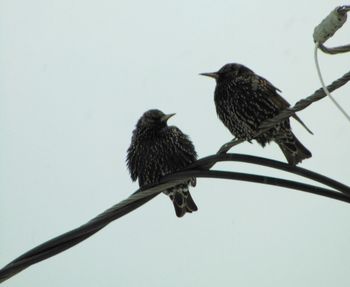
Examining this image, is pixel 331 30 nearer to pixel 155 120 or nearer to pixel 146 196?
pixel 146 196

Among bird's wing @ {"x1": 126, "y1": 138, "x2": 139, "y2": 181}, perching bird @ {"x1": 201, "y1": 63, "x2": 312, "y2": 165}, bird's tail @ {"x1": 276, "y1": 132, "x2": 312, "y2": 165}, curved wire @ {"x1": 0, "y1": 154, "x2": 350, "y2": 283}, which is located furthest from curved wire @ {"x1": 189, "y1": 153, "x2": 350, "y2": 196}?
bird's wing @ {"x1": 126, "y1": 138, "x2": 139, "y2": 181}

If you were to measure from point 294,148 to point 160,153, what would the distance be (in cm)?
73

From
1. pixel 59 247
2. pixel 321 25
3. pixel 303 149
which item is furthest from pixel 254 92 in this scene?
pixel 59 247

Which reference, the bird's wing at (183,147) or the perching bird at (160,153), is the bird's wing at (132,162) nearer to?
the perching bird at (160,153)

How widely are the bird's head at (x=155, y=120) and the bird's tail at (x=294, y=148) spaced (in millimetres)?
670

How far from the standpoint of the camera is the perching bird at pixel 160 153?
362 cm

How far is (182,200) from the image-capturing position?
3723 mm

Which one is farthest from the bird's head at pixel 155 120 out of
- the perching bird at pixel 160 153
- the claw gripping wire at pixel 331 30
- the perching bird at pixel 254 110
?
the claw gripping wire at pixel 331 30

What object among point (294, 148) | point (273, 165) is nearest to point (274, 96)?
point (294, 148)

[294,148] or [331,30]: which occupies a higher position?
[294,148]

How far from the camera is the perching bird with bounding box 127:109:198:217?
3621 mm

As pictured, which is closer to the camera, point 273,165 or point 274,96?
point 273,165

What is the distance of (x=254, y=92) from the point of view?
344 cm

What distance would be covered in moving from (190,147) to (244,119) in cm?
43
